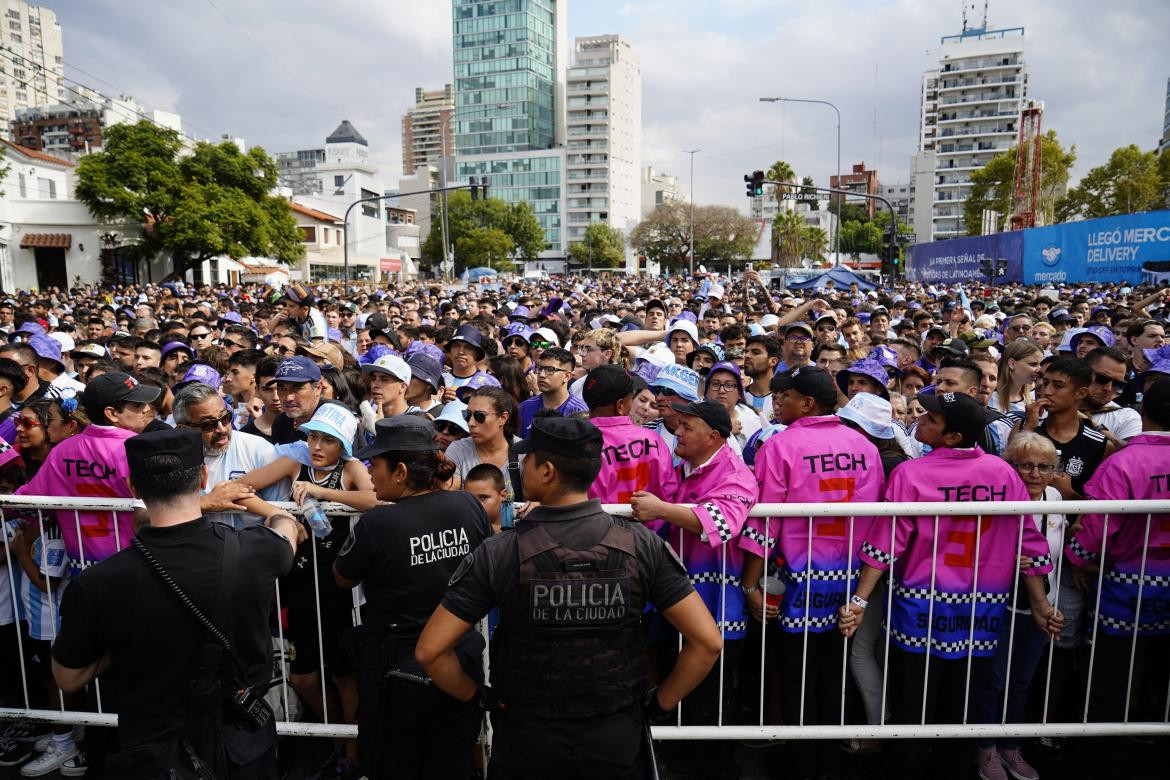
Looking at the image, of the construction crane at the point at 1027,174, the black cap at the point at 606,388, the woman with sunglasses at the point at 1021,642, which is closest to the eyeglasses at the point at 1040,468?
the woman with sunglasses at the point at 1021,642

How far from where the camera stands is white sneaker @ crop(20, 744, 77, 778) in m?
3.59

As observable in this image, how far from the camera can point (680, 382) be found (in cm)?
453

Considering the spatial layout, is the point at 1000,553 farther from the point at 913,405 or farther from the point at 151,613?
the point at 151,613

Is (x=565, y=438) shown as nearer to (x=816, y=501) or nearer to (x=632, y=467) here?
(x=632, y=467)

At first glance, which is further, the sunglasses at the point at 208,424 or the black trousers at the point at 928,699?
the sunglasses at the point at 208,424

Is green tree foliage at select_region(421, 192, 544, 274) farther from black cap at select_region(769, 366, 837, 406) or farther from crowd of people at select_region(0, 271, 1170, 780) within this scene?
black cap at select_region(769, 366, 837, 406)

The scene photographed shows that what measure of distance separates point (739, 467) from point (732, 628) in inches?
32.1

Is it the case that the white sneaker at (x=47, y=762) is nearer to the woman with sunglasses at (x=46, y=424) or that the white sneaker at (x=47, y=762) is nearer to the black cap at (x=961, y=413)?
the woman with sunglasses at (x=46, y=424)

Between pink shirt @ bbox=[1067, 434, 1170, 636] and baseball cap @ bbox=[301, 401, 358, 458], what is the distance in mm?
3690

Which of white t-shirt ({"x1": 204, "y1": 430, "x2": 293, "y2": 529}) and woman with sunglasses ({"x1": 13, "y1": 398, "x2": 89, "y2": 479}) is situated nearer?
white t-shirt ({"x1": 204, "y1": 430, "x2": 293, "y2": 529})

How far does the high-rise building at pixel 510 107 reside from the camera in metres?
119

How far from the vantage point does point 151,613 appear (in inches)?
89.0

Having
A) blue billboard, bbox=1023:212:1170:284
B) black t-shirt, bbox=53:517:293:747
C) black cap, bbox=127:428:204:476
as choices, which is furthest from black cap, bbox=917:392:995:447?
blue billboard, bbox=1023:212:1170:284

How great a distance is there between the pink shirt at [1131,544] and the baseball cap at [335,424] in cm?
369
